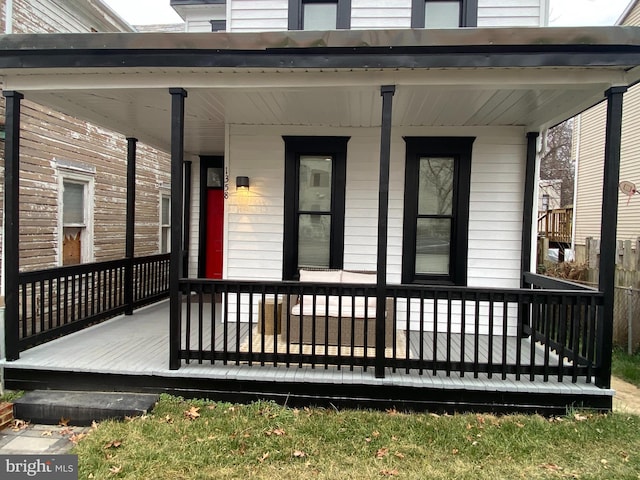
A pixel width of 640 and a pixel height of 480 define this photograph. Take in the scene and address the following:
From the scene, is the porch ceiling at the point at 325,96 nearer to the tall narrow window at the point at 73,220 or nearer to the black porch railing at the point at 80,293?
the black porch railing at the point at 80,293

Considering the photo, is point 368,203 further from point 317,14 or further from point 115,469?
point 115,469

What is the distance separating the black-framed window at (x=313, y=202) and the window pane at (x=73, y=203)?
3.93 meters

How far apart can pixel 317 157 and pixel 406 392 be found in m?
3.07

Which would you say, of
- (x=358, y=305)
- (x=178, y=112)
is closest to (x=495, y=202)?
(x=358, y=305)

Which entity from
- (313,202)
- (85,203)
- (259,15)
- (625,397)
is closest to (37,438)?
(313,202)

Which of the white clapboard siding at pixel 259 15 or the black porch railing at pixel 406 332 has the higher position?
the white clapboard siding at pixel 259 15

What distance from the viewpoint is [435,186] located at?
15.8 ft

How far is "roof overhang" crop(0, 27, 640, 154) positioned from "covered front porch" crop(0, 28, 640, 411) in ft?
0.05

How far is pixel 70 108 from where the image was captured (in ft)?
13.9

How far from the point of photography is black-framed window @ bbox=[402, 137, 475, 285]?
4.72 meters

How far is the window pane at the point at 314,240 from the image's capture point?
4945mm

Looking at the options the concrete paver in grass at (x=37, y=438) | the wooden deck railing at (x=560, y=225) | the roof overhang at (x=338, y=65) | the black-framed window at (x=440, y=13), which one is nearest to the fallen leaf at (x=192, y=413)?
the concrete paver in grass at (x=37, y=438)

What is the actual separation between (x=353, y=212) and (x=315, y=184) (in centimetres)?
63

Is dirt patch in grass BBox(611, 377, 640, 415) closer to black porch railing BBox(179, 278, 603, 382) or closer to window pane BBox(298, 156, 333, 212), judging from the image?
black porch railing BBox(179, 278, 603, 382)
